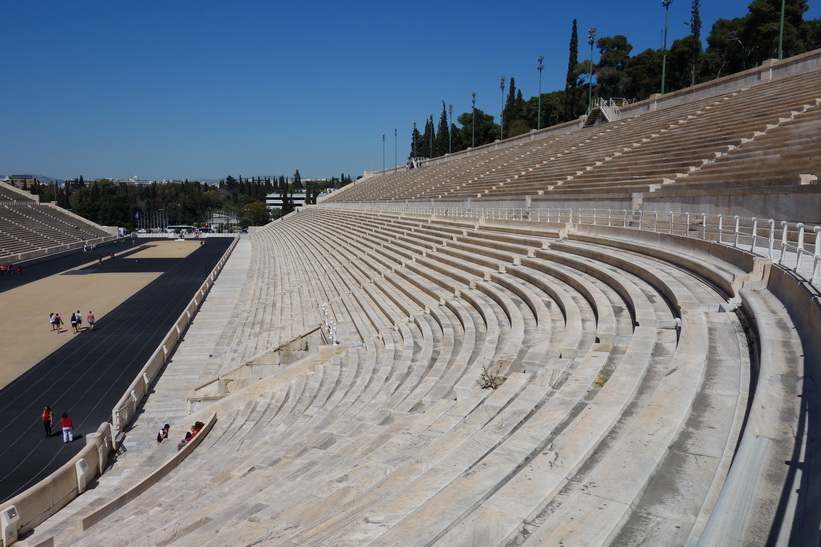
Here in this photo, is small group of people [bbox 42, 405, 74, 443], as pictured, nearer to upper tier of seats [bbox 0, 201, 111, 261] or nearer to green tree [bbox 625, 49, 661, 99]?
upper tier of seats [bbox 0, 201, 111, 261]

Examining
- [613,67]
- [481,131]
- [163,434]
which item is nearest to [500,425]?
[163,434]

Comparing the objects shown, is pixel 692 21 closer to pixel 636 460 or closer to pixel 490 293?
pixel 490 293

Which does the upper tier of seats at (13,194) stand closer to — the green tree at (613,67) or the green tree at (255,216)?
the green tree at (255,216)

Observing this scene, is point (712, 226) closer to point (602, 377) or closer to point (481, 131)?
point (602, 377)

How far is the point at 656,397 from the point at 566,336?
3.14m

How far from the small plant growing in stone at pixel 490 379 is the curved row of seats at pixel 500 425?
12 centimetres

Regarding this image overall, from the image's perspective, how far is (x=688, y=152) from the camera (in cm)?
1908

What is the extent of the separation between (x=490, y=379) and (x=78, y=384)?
13.1 m

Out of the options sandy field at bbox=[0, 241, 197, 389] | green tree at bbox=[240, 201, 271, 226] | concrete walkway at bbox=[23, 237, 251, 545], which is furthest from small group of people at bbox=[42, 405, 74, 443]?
green tree at bbox=[240, 201, 271, 226]

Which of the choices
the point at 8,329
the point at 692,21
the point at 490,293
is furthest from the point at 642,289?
the point at 692,21

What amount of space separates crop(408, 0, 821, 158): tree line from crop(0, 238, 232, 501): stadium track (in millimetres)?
36796

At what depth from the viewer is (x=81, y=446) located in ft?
36.9

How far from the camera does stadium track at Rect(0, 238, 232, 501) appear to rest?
35.4ft

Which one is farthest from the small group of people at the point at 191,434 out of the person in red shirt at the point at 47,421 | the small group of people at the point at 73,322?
the small group of people at the point at 73,322
